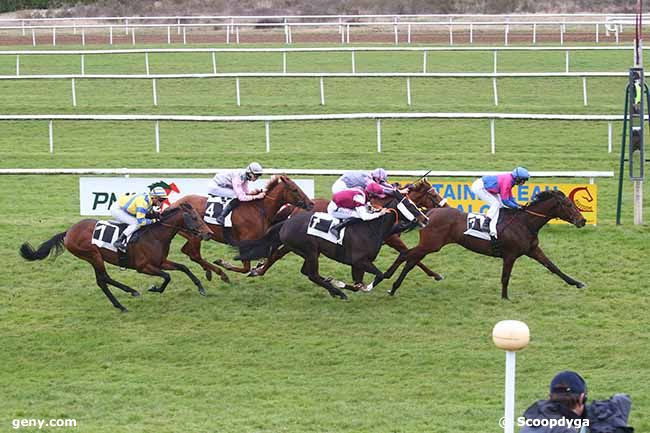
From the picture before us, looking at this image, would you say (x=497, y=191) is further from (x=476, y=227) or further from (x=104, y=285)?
(x=104, y=285)

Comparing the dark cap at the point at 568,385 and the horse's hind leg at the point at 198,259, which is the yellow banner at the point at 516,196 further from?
the dark cap at the point at 568,385

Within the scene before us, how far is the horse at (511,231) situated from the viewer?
37.4 ft

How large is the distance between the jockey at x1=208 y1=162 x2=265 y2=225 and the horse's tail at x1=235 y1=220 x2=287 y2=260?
1.78ft

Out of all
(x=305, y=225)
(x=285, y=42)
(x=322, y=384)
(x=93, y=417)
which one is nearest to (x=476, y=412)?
(x=322, y=384)

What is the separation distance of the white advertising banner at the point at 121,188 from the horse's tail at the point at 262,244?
2.06 metres

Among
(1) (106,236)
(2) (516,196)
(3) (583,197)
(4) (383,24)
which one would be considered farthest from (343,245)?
(4) (383,24)

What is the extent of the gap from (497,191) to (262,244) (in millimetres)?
2444

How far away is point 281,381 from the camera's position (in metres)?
9.24

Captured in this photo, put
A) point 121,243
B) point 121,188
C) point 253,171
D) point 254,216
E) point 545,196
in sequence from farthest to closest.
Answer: point 121,188 < point 254,216 < point 253,171 < point 545,196 < point 121,243

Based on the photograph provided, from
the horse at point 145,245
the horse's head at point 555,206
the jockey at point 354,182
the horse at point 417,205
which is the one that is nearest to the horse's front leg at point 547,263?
the horse's head at point 555,206

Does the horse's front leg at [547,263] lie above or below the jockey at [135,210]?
below

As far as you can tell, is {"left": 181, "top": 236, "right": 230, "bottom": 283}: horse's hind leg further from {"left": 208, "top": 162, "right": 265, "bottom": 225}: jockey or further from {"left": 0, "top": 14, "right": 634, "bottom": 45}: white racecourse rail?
{"left": 0, "top": 14, "right": 634, "bottom": 45}: white racecourse rail

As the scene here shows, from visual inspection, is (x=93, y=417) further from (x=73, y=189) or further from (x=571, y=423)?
(x=73, y=189)

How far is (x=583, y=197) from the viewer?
44.8 ft
